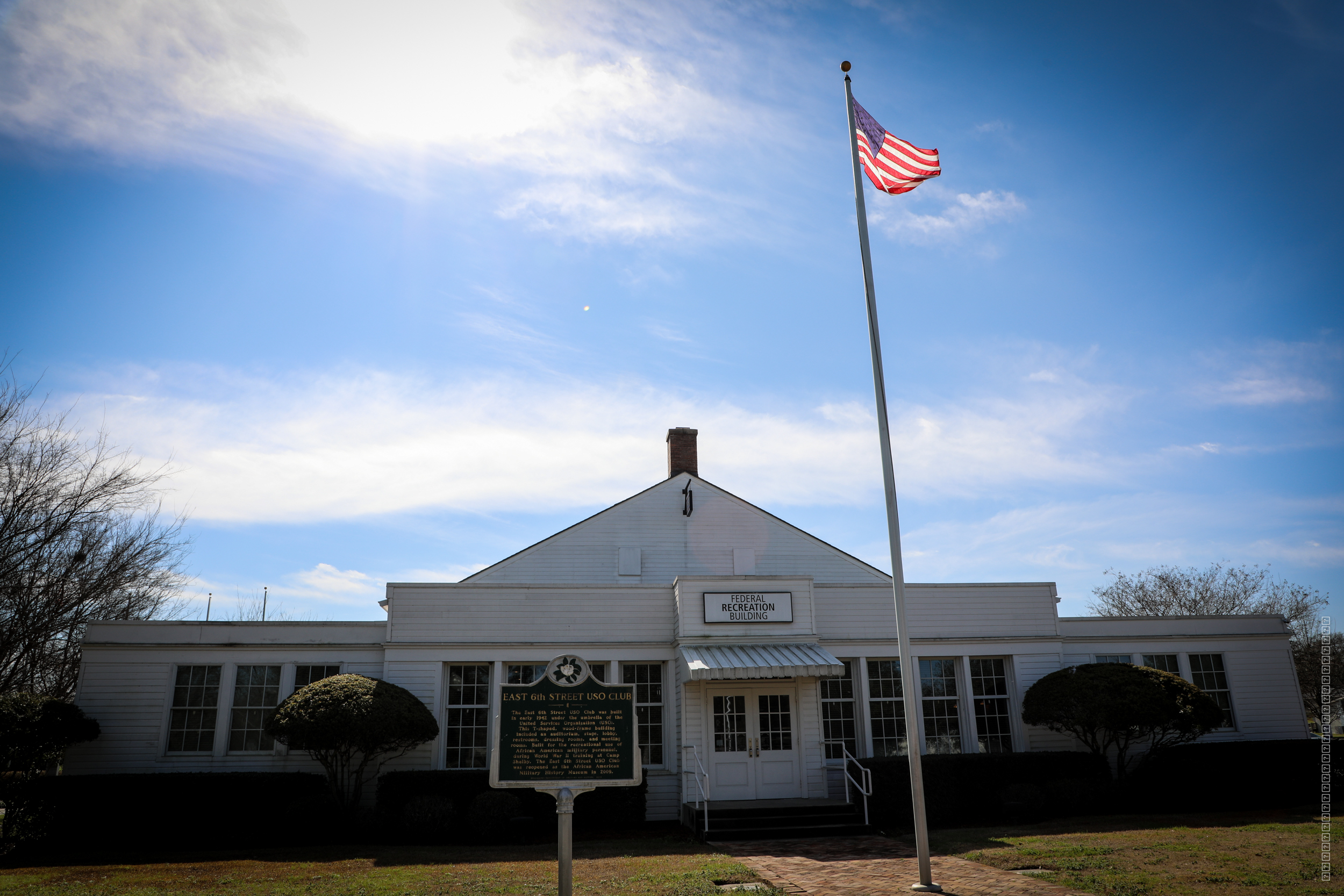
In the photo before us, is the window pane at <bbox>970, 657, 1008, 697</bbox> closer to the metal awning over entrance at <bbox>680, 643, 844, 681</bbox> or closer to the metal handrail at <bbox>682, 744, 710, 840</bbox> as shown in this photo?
the metal awning over entrance at <bbox>680, 643, 844, 681</bbox>

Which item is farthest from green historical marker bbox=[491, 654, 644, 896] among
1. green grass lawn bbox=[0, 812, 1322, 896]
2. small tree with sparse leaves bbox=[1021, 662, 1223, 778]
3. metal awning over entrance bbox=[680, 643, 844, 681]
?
small tree with sparse leaves bbox=[1021, 662, 1223, 778]

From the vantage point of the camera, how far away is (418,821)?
46.7ft

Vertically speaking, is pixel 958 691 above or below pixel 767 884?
above

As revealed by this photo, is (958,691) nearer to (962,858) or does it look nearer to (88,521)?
(962,858)

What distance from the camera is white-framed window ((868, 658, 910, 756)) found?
56.9 ft

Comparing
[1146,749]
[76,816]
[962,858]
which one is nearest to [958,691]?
[1146,749]

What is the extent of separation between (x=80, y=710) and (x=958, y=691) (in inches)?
700

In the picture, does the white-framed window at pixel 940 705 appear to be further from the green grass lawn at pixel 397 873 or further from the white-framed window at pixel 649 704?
the green grass lawn at pixel 397 873

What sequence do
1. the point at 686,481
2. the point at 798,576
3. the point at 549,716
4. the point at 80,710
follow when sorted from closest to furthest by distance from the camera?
1. the point at 549,716
2. the point at 80,710
3. the point at 798,576
4. the point at 686,481

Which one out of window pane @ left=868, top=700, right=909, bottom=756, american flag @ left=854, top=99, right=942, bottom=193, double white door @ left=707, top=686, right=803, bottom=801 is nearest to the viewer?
american flag @ left=854, top=99, right=942, bottom=193

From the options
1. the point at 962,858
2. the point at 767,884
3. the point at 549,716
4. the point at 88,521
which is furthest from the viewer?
the point at 88,521

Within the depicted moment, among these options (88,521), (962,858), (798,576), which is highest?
(88,521)

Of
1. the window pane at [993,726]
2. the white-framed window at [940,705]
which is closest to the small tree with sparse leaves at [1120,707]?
the window pane at [993,726]

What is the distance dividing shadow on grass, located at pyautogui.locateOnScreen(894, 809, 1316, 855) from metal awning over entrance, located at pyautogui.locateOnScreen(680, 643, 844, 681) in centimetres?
317
